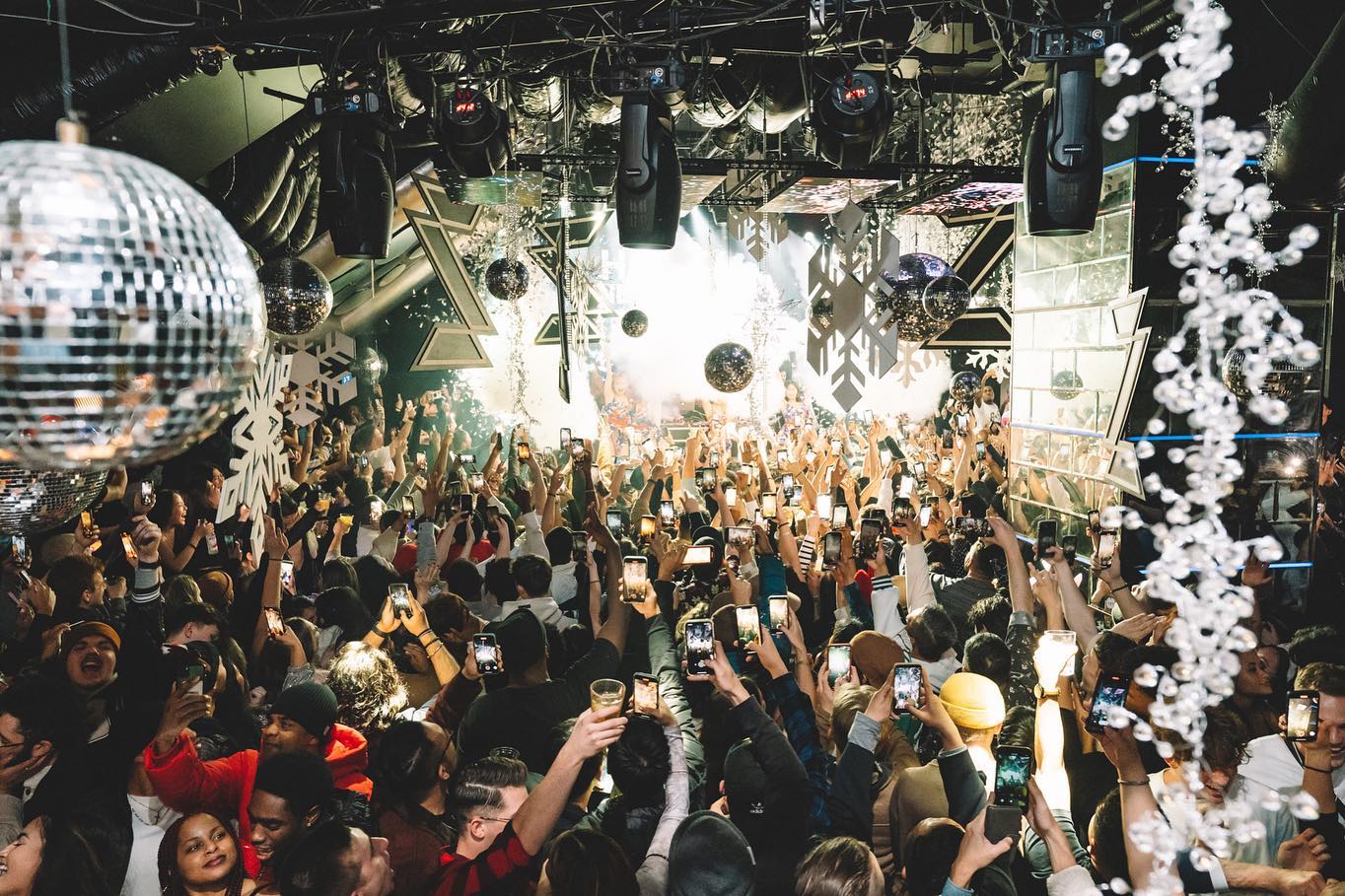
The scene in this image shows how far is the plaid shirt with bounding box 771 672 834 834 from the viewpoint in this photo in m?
2.40

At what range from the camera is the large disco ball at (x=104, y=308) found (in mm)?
1021

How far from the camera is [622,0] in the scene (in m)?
3.33

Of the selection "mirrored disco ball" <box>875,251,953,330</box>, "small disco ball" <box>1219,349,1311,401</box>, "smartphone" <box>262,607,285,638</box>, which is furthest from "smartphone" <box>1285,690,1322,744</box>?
"mirrored disco ball" <box>875,251,953,330</box>

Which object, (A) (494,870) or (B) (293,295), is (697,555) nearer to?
(B) (293,295)

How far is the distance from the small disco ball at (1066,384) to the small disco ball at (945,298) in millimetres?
777

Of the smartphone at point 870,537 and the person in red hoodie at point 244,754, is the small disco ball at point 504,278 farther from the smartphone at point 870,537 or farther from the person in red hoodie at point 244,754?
the person in red hoodie at point 244,754

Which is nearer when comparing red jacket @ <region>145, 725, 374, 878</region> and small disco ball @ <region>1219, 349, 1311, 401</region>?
red jacket @ <region>145, 725, 374, 878</region>

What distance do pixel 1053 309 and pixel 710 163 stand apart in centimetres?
245

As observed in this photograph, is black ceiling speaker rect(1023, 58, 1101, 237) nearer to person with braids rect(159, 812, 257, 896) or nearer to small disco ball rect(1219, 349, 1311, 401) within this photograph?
small disco ball rect(1219, 349, 1311, 401)

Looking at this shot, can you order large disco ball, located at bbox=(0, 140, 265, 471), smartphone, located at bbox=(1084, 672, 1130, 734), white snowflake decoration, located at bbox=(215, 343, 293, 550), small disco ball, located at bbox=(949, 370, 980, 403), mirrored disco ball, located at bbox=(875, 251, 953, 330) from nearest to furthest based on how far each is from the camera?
large disco ball, located at bbox=(0, 140, 265, 471) < smartphone, located at bbox=(1084, 672, 1130, 734) < white snowflake decoration, located at bbox=(215, 343, 293, 550) < mirrored disco ball, located at bbox=(875, 251, 953, 330) < small disco ball, located at bbox=(949, 370, 980, 403)

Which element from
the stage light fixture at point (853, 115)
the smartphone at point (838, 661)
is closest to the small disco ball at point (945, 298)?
the stage light fixture at point (853, 115)

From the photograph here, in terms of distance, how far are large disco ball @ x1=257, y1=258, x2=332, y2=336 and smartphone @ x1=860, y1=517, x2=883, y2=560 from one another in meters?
2.68

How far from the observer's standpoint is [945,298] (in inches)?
255

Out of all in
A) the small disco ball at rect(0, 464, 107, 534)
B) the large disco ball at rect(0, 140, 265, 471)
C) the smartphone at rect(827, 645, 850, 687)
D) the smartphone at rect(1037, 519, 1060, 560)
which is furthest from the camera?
the smartphone at rect(1037, 519, 1060, 560)
